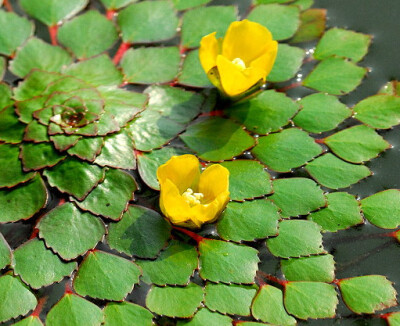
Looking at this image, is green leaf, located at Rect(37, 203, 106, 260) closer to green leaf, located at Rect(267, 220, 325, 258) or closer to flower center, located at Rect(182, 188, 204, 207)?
flower center, located at Rect(182, 188, 204, 207)

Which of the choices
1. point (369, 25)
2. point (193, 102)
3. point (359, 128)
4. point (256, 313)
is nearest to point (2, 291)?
point (256, 313)

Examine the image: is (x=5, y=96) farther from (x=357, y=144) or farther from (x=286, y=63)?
(x=357, y=144)

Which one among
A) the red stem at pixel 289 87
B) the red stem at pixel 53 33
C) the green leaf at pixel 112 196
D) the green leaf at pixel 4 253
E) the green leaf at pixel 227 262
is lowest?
the green leaf at pixel 227 262

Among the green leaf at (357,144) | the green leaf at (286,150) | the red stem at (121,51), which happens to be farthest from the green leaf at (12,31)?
the green leaf at (357,144)

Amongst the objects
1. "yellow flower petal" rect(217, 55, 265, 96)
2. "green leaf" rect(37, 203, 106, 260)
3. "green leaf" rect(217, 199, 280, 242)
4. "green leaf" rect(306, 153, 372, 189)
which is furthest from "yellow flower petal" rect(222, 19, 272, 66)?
"green leaf" rect(37, 203, 106, 260)

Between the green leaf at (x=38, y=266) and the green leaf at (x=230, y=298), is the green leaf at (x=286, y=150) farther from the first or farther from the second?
the green leaf at (x=38, y=266)

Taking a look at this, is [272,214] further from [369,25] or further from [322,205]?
[369,25]
